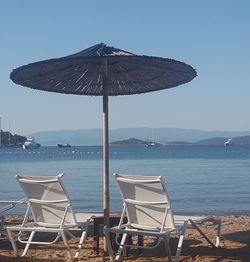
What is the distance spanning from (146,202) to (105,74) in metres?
1.39

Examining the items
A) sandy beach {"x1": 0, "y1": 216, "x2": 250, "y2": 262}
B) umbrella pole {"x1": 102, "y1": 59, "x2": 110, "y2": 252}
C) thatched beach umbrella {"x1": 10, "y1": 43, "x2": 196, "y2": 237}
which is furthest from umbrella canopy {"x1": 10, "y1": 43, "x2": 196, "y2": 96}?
sandy beach {"x1": 0, "y1": 216, "x2": 250, "y2": 262}

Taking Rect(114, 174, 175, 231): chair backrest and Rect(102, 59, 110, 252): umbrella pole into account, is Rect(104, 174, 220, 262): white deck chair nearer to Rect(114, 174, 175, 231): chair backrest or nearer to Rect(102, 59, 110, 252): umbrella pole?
Rect(114, 174, 175, 231): chair backrest

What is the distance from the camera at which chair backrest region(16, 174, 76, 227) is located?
6012mm

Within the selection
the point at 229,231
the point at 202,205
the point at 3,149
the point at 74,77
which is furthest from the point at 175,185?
the point at 3,149

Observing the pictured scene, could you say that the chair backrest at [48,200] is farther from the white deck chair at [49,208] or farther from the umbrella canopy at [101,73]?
the umbrella canopy at [101,73]

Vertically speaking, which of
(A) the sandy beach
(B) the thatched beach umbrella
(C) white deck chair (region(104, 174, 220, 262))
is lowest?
(A) the sandy beach

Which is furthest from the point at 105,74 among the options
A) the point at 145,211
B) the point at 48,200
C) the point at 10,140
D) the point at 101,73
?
the point at 10,140

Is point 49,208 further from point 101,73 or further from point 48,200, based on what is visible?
point 101,73

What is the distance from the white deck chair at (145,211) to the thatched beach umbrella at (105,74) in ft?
1.24

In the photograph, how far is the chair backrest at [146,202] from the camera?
222 inches

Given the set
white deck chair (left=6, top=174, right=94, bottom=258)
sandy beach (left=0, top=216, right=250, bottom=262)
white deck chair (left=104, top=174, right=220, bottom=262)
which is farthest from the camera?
sandy beach (left=0, top=216, right=250, bottom=262)

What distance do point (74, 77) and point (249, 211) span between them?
8.92 m

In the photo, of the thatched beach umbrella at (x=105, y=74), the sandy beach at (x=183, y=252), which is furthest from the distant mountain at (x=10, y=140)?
the sandy beach at (x=183, y=252)

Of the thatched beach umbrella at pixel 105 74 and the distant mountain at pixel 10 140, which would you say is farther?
the distant mountain at pixel 10 140
